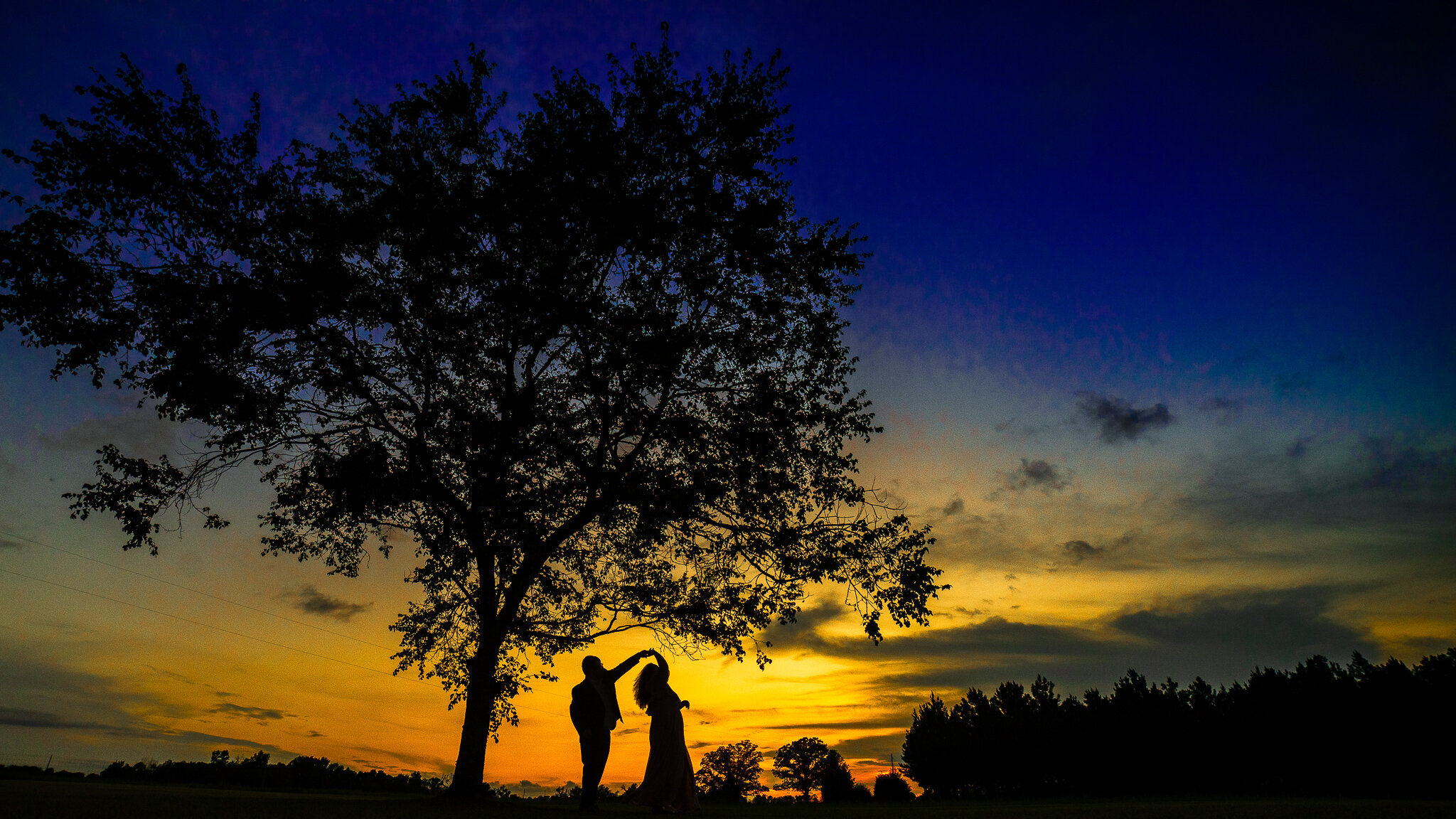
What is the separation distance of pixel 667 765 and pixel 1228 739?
2952 inches

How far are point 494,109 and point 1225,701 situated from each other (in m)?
85.7

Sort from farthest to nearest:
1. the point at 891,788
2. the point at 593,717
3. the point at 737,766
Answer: the point at 737,766 < the point at 891,788 < the point at 593,717

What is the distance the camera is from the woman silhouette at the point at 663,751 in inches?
553

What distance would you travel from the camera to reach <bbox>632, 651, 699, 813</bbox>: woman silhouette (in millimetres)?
14055

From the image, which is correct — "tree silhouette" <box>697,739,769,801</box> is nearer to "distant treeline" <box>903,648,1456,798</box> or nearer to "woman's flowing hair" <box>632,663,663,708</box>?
"distant treeline" <box>903,648,1456,798</box>

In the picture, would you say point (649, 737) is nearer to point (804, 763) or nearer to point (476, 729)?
point (476, 729)

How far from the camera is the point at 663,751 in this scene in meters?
14.4

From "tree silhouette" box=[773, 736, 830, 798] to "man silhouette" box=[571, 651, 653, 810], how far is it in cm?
10854

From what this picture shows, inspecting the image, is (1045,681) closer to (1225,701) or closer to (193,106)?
(1225,701)

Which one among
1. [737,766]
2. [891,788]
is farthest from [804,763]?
[891,788]

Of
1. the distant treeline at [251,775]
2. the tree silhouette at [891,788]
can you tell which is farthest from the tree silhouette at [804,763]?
the distant treeline at [251,775]

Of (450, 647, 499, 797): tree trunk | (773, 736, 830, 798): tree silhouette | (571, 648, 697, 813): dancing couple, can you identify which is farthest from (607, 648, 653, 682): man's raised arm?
(773, 736, 830, 798): tree silhouette

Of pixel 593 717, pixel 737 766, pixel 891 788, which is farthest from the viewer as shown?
pixel 737 766

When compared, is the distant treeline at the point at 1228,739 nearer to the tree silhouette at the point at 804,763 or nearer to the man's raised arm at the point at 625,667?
the tree silhouette at the point at 804,763
